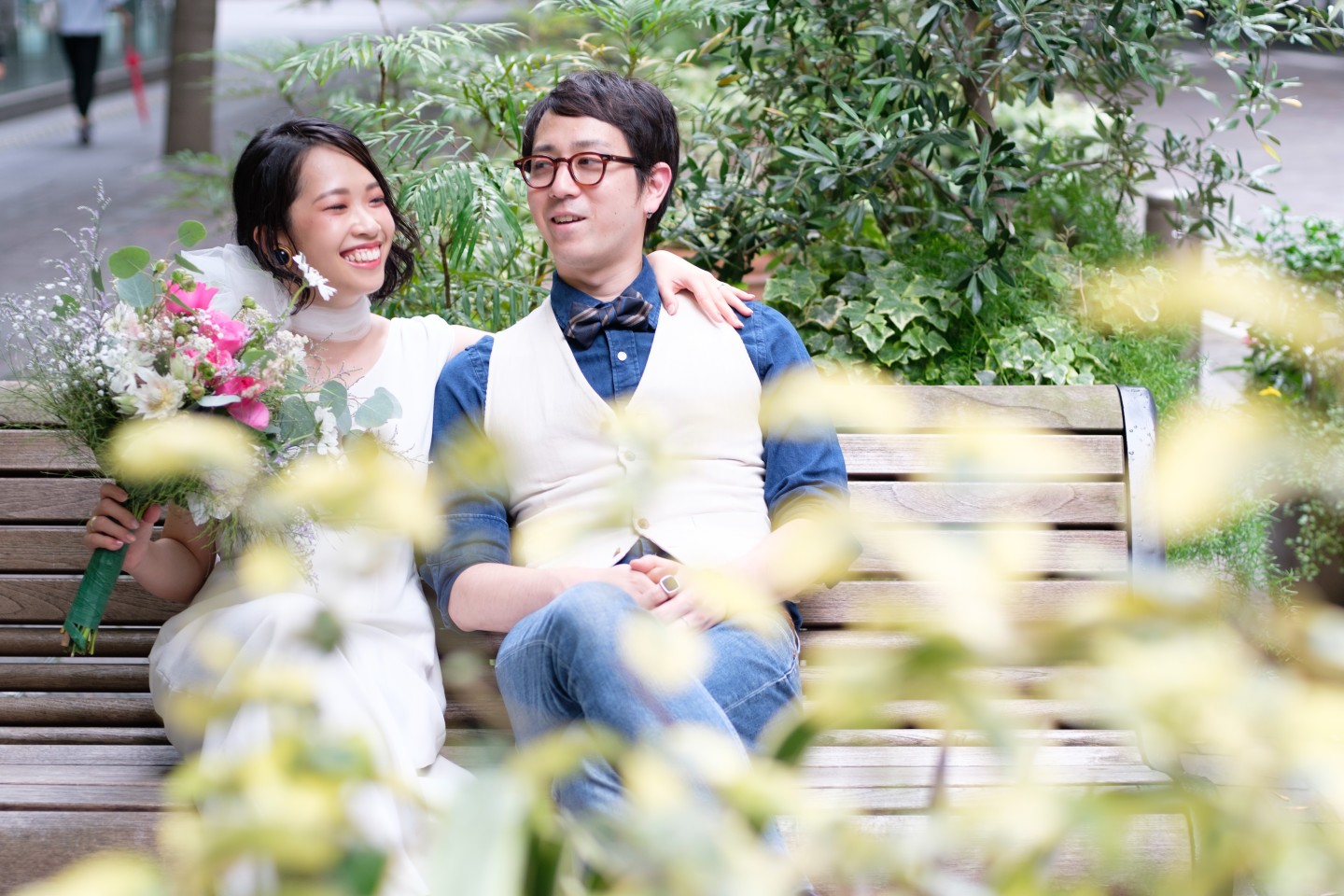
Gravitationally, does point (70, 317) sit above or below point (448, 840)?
below

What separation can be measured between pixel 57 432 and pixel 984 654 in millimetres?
2547

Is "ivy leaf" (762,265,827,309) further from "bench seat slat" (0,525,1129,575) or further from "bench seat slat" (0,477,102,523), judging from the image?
"bench seat slat" (0,477,102,523)

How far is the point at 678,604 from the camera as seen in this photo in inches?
101

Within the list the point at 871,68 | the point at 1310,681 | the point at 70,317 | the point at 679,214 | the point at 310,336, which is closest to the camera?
the point at 1310,681

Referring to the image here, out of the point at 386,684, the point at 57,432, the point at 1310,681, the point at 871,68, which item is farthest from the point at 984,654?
the point at 871,68

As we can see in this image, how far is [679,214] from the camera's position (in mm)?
4527

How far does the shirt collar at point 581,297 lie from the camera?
9.56 ft

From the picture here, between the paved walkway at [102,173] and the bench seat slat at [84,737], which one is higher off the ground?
the bench seat slat at [84,737]

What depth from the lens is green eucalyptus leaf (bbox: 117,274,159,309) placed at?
8.01 feet

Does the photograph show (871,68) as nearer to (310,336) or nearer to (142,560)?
(310,336)

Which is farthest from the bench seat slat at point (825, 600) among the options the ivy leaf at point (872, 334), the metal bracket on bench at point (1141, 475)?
the ivy leaf at point (872, 334)

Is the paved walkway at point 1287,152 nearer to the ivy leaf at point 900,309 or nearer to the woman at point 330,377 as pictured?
the ivy leaf at point 900,309

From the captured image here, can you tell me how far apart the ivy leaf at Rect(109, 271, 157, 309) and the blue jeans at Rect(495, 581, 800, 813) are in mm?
889

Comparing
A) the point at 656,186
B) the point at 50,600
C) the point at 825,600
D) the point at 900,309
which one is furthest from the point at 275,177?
the point at 900,309
